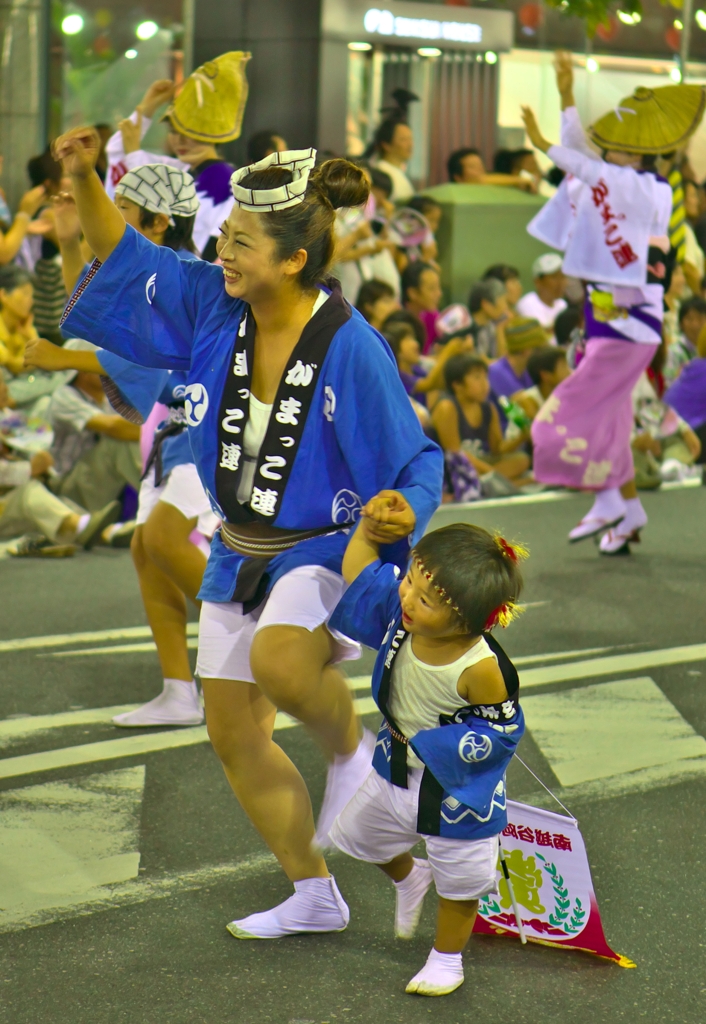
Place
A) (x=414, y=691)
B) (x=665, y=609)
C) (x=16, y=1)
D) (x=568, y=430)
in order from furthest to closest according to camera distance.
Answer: (x=16, y=1) → (x=568, y=430) → (x=665, y=609) → (x=414, y=691)

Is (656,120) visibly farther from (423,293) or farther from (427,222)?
(427,222)

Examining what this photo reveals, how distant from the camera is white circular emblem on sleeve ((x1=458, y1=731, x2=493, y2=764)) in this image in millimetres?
2818

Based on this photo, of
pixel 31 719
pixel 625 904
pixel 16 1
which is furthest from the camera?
pixel 16 1

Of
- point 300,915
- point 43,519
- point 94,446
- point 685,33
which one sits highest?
point 685,33

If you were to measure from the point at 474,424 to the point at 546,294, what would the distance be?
2889 millimetres

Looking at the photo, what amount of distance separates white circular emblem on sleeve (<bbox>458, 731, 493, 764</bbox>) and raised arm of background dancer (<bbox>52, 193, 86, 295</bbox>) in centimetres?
149

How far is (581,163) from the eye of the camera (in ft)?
21.9

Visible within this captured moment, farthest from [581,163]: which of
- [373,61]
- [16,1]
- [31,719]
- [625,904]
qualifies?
[16,1]

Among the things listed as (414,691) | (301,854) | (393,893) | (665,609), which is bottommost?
(665,609)

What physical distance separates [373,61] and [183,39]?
5.67 ft

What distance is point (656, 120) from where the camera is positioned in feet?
21.7

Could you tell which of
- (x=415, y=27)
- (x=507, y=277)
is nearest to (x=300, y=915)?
(x=507, y=277)

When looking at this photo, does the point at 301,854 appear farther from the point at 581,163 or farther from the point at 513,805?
the point at 581,163

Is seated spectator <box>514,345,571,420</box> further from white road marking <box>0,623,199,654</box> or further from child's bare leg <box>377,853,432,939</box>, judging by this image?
child's bare leg <box>377,853,432,939</box>
